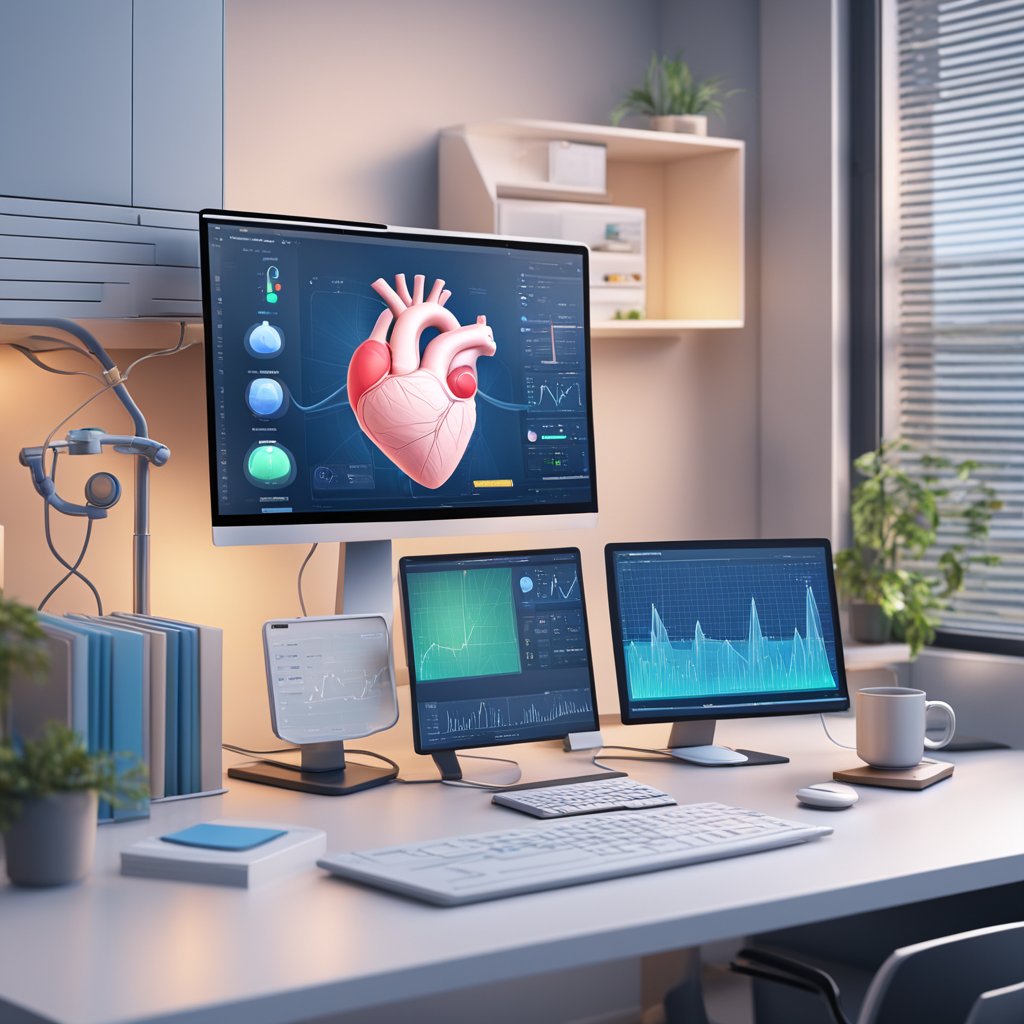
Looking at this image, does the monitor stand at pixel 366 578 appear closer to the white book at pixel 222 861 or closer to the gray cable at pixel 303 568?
the gray cable at pixel 303 568

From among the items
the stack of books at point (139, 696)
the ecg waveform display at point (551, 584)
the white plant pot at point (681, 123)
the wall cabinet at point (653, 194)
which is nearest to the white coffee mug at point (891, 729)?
the ecg waveform display at point (551, 584)

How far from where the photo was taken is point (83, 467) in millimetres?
2369

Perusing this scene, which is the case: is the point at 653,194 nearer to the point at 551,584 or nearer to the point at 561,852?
the point at 551,584

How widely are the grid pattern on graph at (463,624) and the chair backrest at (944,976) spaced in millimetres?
795

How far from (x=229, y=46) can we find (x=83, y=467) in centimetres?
82

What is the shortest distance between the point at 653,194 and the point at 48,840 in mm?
2145

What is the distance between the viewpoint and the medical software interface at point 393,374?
2.07 m

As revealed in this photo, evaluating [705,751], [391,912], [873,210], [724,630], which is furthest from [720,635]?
[873,210]

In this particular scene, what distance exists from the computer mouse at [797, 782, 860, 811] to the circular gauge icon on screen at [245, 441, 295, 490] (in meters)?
0.88

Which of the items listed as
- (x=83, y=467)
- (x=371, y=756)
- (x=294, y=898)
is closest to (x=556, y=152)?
(x=83, y=467)

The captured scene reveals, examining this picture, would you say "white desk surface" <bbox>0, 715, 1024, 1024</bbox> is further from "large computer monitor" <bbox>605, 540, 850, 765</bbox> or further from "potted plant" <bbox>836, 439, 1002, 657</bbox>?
"potted plant" <bbox>836, 439, 1002, 657</bbox>

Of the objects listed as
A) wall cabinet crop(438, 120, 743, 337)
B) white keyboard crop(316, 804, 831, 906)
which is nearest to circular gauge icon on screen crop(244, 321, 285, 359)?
wall cabinet crop(438, 120, 743, 337)

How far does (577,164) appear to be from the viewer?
2.83m

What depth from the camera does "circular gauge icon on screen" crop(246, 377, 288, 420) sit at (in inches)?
81.7
